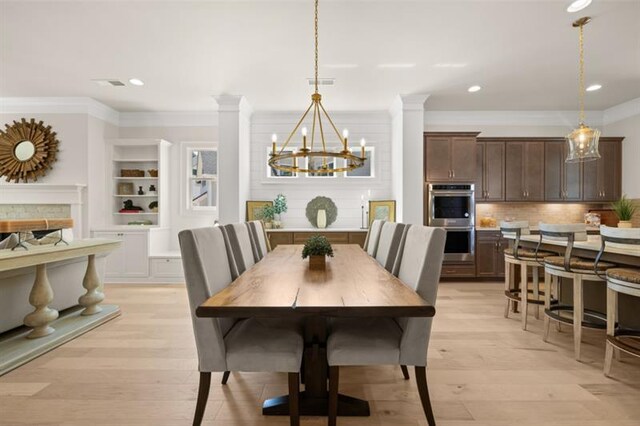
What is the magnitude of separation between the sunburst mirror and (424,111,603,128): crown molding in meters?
6.07

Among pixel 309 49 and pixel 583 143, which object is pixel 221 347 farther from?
pixel 583 143

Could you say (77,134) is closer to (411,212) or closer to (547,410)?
(411,212)

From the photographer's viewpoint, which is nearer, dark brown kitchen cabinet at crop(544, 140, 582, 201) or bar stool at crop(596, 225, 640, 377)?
bar stool at crop(596, 225, 640, 377)

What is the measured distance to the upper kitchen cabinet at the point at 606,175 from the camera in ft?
17.7

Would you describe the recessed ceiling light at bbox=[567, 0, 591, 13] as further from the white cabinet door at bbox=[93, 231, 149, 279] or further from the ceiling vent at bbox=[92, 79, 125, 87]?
the white cabinet door at bbox=[93, 231, 149, 279]

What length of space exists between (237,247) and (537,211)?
538cm

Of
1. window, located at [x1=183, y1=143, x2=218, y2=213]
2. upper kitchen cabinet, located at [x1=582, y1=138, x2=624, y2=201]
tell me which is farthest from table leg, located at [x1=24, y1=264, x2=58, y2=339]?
upper kitchen cabinet, located at [x1=582, y1=138, x2=624, y2=201]

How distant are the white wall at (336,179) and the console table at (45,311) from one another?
2.76m

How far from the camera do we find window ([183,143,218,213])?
5.82 m

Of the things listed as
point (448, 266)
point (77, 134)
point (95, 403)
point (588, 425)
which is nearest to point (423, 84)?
point (448, 266)

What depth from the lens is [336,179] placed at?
18.9 feet

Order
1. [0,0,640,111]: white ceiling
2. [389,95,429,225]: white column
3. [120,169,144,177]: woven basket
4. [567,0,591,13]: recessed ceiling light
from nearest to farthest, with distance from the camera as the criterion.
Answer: [567,0,591,13]: recessed ceiling light
[0,0,640,111]: white ceiling
[389,95,429,225]: white column
[120,169,144,177]: woven basket

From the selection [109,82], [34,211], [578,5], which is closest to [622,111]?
[578,5]

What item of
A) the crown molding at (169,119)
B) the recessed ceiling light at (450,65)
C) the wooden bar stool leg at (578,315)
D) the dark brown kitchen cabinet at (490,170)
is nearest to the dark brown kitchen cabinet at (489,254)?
the dark brown kitchen cabinet at (490,170)
